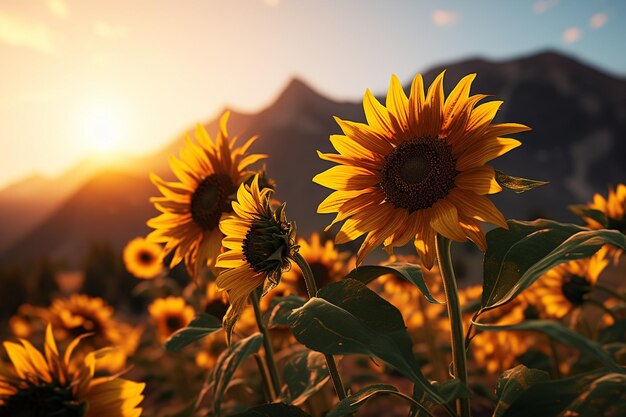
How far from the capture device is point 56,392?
4.91 feet

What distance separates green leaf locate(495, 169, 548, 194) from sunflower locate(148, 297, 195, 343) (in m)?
4.26

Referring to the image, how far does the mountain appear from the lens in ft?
160

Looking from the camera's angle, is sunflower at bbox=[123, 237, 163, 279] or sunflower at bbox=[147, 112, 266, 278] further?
sunflower at bbox=[123, 237, 163, 279]

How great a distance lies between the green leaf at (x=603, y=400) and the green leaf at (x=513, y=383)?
0.23 meters

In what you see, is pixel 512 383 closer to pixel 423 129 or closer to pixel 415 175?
pixel 415 175

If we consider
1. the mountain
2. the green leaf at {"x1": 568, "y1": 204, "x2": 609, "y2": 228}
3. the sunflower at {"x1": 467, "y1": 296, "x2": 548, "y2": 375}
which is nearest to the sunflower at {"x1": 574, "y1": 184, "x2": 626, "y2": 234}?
the green leaf at {"x1": 568, "y1": 204, "x2": 609, "y2": 228}

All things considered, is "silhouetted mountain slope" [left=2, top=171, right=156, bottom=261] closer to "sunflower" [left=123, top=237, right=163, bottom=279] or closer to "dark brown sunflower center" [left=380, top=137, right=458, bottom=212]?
"sunflower" [left=123, top=237, right=163, bottom=279]

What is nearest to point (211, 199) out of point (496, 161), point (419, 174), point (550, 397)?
point (419, 174)

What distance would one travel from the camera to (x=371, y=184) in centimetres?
147

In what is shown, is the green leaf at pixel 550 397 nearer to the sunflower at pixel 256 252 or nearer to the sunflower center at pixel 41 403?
the sunflower at pixel 256 252

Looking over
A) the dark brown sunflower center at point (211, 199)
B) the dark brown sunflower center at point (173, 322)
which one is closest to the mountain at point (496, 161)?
the dark brown sunflower center at point (173, 322)

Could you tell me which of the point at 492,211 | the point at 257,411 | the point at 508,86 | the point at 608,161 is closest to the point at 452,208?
the point at 492,211

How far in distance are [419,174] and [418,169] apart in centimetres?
2

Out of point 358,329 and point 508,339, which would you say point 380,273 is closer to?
point 358,329
